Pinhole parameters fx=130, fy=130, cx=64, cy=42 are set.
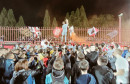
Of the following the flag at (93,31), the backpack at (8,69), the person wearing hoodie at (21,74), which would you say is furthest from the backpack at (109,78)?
the flag at (93,31)

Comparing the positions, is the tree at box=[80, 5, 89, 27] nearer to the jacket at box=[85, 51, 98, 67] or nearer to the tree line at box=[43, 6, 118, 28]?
the tree line at box=[43, 6, 118, 28]

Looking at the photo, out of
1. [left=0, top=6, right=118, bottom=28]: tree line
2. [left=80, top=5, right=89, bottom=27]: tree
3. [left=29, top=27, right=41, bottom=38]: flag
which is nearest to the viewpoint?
[left=29, top=27, right=41, bottom=38]: flag

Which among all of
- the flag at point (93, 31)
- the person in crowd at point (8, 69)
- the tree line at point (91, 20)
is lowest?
the person in crowd at point (8, 69)

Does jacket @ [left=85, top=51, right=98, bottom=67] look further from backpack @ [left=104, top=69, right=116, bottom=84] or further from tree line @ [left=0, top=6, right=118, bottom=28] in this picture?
tree line @ [left=0, top=6, right=118, bottom=28]

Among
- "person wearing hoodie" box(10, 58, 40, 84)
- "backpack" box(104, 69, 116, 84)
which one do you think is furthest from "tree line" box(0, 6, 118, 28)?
"person wearing hoodie" box(10, 58, 40, 84)

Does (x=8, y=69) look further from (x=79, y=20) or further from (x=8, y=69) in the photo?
(x=79, y=20)

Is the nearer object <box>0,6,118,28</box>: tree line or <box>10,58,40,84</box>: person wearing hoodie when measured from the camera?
<box>10,58,40,84</box>: person wearing hoodie

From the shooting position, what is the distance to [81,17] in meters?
33.8

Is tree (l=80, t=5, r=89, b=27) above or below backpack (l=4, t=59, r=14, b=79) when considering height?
above

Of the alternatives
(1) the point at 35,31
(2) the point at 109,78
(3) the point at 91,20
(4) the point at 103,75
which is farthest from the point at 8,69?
(3) the point at 91,20

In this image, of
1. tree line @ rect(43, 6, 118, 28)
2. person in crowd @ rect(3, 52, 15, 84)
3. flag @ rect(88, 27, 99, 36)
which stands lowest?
person in crowd @ rect(3, 52, 15, 84)

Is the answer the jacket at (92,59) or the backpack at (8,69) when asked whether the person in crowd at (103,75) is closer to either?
the jacket at (92,59)

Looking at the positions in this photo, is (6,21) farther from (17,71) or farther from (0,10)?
(17,71)

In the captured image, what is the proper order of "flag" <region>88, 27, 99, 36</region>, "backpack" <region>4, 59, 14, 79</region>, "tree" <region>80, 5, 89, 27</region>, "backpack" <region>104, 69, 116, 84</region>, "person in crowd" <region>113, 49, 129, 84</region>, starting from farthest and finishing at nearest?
"tree" <region>80, 5, 89, 27</region> → "flag" <region>88, 27, 99, 36</region> → "backpack" <region>4, 59, 14, 79</region> → "backpack" <region>104, 69, 116, 84</region> → "person in crowd" <region>113, 49, 129, 84</region>
